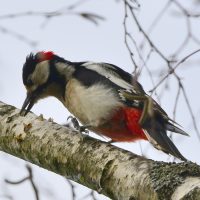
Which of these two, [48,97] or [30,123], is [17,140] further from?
[48,97]

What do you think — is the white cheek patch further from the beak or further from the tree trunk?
the tree trunk

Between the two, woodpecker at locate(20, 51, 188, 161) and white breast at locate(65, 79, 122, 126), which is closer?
woodpecker at locate(20, 51, 188, 161)

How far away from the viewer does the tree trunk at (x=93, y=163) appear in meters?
1.96

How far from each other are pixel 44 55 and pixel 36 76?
244mm

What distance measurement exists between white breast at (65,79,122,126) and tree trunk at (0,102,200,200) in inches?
24.8

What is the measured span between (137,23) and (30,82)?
5.79 feet

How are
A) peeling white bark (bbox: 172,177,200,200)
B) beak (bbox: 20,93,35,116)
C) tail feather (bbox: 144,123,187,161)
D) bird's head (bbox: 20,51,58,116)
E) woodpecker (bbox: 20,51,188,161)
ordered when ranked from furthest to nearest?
bird's head (bbox: 20,51,58,116) → beak (bbox: 20,93,35,116) → woodpecker (bbox: 20,51,188,161) → tail feather (bbox: 144,123,187,161) → peeling white bark (bbox: 172,177,200,200)

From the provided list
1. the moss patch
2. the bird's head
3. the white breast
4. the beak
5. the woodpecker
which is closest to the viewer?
the moss patch

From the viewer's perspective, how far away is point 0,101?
346 centimetres

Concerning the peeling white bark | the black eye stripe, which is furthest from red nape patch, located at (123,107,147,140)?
the peeling white bark

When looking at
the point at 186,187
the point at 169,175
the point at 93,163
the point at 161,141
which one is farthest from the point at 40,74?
the point at 186,187

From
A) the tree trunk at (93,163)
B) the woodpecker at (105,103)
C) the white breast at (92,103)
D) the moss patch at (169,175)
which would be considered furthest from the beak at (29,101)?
the moss patch at (169,175)

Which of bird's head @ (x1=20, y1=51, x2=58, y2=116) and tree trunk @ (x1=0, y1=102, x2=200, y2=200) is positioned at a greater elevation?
bird's head @ (x1=20, y1=51, x2=58, y2=116)

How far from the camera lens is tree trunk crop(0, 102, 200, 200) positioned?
6.44 ft
